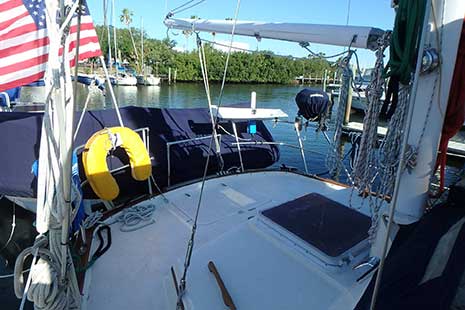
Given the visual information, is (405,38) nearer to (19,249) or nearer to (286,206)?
(286,206)

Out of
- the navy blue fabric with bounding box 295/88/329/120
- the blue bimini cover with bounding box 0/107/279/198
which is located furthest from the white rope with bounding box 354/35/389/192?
the navy blue fabric with bounding box 295/88/329/120

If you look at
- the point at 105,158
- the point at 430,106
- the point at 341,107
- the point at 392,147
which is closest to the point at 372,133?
the point at 392,147

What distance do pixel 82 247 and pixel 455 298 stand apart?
7.74ft

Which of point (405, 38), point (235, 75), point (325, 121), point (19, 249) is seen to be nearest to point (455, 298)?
point (405, 38)

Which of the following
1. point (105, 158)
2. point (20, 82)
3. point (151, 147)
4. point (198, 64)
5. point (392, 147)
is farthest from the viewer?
point (198, 64)

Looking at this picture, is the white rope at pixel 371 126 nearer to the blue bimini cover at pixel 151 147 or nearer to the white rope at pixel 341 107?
the white rope at pixel 341 107

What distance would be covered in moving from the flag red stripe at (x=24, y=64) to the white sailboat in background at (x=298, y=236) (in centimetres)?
139

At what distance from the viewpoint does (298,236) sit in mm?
2043

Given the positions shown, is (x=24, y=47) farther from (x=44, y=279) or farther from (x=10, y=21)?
(x=44, y=279)

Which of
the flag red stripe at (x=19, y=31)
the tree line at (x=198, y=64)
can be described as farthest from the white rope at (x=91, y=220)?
the tree line at (x=198, y=64)

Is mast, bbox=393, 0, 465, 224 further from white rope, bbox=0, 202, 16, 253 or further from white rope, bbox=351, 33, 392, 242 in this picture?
white rope, bbox=0, 202, 16, 253

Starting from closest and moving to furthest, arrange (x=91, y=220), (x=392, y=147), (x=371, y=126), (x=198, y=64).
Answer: (x=392, y=147)
(x=371, y=126)
(x=91, y=220)
(x=198, y=64)

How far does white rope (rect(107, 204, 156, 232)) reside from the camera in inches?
106

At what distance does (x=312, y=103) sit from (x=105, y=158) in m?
2.46
